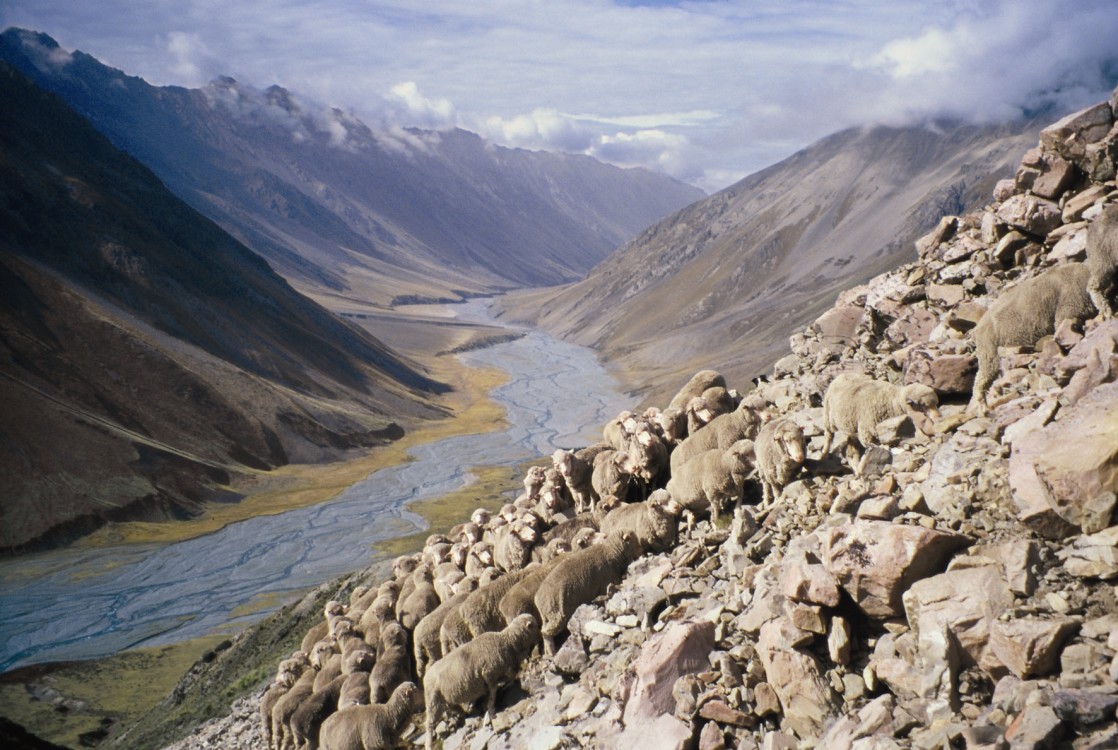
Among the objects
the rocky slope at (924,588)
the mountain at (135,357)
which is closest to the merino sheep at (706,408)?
the rocky slope at (924,588)

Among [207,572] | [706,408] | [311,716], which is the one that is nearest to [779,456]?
[706,408]

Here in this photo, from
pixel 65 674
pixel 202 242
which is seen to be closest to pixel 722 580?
pixel 65 674

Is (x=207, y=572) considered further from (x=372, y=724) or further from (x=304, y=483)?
(x=372, y=724)

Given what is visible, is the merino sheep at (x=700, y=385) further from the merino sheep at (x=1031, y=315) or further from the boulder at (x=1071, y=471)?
the boulder at (x=1071, y=471)

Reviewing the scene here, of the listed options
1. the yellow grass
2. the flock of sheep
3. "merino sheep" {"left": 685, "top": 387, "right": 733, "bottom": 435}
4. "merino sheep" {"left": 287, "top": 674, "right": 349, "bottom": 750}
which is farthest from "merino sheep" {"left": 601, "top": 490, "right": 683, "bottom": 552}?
the yellow grass

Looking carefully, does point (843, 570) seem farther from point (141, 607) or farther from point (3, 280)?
point (3, 280)

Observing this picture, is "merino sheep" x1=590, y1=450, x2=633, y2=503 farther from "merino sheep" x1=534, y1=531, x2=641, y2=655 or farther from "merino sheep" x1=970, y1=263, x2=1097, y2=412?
"merino sheep" x1=970, y1=263, x2=1097, y2=412
